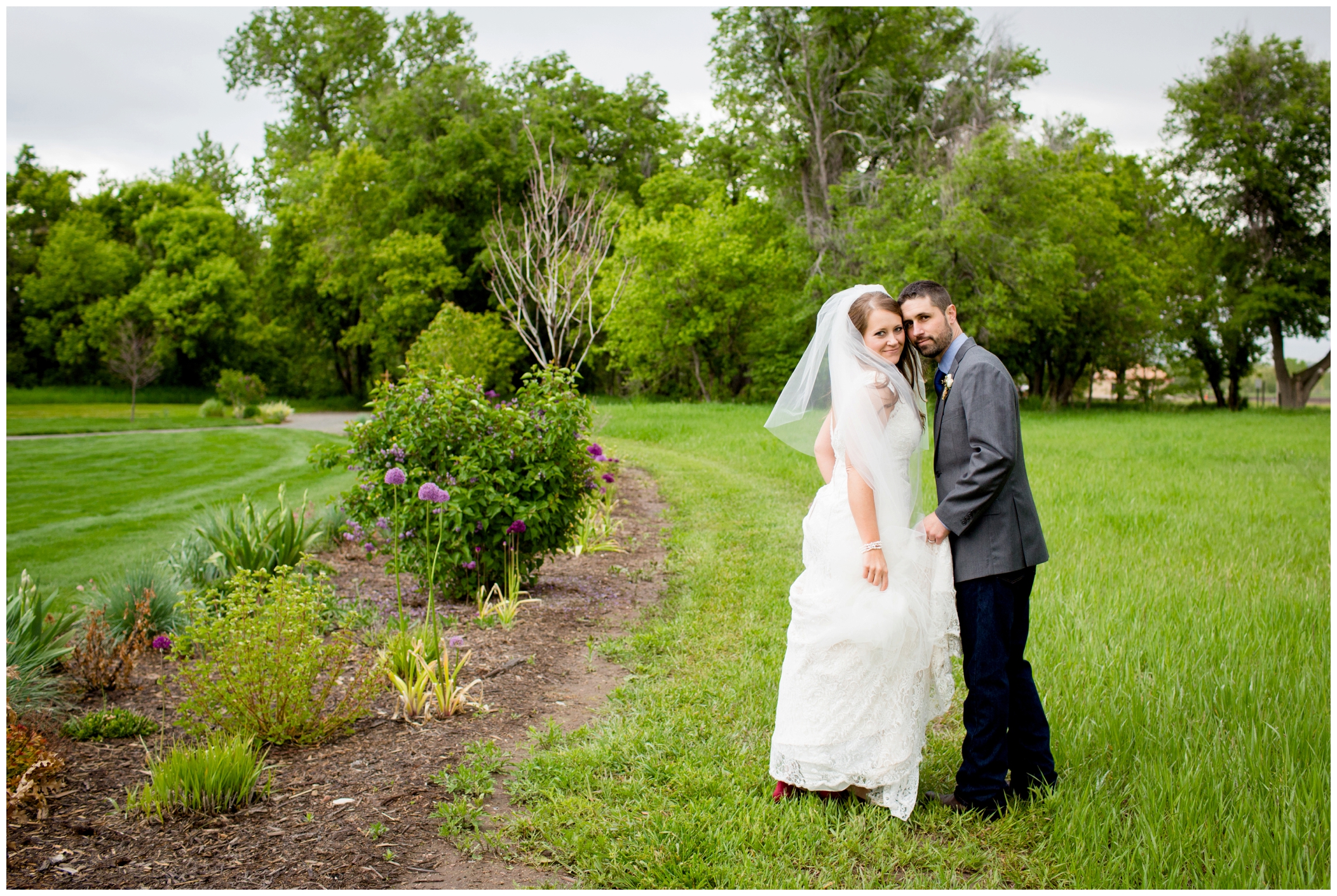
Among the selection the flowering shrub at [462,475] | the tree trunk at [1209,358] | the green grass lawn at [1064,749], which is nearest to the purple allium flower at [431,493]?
the flowering shrub at [462,475]

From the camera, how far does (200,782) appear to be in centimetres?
323

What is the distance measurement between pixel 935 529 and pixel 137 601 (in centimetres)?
470

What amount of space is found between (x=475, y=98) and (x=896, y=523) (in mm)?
37732

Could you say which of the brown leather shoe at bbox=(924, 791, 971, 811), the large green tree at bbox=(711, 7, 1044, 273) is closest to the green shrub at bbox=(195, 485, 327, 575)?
the brown leather shoe at bbox=(924, 791, 971, 811)

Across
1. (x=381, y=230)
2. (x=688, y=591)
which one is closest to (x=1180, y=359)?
(x=381, y=230)

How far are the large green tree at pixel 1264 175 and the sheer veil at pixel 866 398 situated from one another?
37.3 metres

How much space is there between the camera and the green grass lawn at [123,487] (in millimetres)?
8531

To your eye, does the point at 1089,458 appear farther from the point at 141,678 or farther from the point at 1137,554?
the point at 141,678

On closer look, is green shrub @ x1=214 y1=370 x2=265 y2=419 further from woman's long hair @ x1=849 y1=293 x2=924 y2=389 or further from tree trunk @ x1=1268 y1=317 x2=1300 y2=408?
tree trunk @ x1=1268 y1=317 x2=1300 y2=408

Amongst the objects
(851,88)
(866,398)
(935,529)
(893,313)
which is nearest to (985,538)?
(935,529)

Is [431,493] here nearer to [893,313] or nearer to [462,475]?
[462,475]

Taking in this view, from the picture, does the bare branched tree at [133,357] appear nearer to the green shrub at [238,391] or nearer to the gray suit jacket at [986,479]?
the green shrub at [238,391]

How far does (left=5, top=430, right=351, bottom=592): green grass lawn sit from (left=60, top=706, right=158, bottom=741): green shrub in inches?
83.4

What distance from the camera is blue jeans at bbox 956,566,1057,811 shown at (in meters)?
3.19
